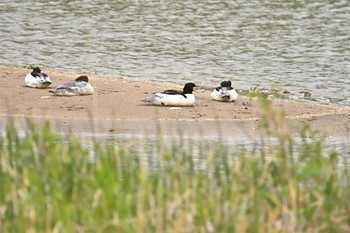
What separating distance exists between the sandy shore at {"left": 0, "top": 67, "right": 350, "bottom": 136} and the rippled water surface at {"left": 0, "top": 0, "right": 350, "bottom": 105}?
5.93 ft

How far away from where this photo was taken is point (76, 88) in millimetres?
16406

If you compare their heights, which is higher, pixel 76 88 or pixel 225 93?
pixel 76 88

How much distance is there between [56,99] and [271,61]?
695 cm

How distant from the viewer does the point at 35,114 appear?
1496cm

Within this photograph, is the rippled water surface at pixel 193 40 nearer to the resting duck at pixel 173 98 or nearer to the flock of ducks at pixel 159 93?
the flock of ducks at pixel 159 93

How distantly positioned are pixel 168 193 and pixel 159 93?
9554 mm

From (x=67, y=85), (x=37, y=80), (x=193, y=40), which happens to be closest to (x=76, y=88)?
(x=67, y=85)

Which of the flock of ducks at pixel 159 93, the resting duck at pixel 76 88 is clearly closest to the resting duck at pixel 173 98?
the flock of ducks at pixel 159 93

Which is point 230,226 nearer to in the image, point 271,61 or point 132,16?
point 271,61

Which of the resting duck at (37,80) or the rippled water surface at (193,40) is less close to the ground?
the resting duck at (37,80)

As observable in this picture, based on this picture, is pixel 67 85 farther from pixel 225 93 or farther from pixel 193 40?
pixel 193 40

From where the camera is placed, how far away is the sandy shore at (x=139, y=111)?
14562mm

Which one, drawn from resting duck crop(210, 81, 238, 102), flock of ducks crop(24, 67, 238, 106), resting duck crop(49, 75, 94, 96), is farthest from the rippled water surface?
resting duck crop(49, 75, 94, 96)

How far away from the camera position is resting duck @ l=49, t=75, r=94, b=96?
1642 cm
